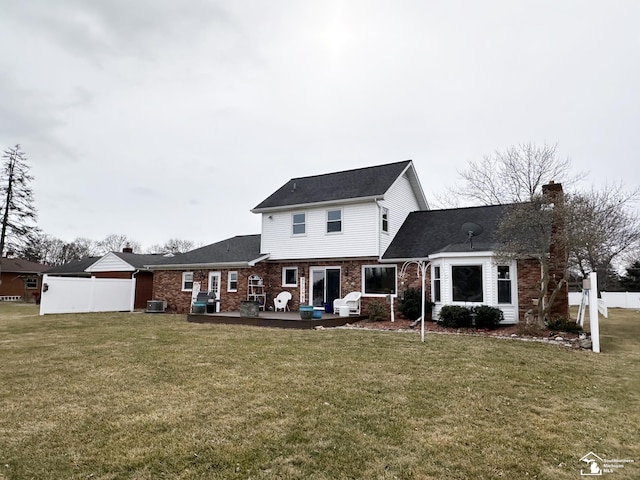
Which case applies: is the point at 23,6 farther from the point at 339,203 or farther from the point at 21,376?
the point at 339,203

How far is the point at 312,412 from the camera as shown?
502cm

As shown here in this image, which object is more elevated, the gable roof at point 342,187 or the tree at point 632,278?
the gable roof at point 342,187

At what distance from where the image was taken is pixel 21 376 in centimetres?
679

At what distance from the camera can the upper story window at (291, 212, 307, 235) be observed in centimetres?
1934

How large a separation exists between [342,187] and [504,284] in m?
8.55

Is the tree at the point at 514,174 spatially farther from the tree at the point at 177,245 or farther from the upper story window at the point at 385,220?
the tree at the point at 177,245

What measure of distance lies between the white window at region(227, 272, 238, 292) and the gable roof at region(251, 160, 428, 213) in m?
3.44

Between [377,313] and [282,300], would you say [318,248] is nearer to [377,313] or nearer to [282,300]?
[282,300]

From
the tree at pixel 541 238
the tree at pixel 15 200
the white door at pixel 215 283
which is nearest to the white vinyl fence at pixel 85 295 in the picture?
the white door at pixel 215 283

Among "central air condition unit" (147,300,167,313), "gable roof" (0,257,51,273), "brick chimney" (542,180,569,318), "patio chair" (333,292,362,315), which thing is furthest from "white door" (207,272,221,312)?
"gable roof" (0,257,51,273)

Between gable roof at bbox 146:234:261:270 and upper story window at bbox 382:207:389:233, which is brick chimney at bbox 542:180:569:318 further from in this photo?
gable roof at bbox 146:234:261:270

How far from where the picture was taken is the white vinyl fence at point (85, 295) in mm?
20375

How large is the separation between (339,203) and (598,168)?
54.4ft

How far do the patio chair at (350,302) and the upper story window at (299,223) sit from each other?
A: 4025mm
